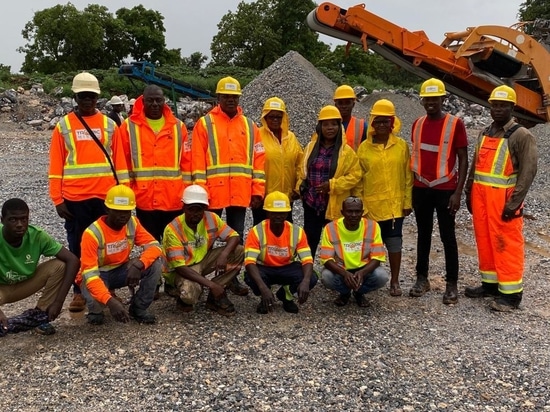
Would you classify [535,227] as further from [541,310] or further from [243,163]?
[243,163]

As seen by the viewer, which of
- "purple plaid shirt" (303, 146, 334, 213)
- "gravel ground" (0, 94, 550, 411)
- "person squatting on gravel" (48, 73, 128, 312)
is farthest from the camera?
"purple plaid shirt" (303, 146, 334, 213)

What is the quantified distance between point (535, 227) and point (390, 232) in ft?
13.5

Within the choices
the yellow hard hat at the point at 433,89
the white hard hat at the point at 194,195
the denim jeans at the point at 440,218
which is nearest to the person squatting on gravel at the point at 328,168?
the denim jeans at the point at 440,218

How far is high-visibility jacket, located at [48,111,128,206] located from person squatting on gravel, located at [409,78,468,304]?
2705mm

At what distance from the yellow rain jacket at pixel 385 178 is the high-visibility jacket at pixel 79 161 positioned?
2224mm

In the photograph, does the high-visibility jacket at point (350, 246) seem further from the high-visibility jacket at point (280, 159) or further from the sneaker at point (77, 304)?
the sneaker at point (77, 304)

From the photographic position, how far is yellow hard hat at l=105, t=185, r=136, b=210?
418 cm

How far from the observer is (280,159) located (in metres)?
5.07

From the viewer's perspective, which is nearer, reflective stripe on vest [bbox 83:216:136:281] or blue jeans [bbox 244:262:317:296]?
reflective stripe on vest [bbox 83:216:136:281]

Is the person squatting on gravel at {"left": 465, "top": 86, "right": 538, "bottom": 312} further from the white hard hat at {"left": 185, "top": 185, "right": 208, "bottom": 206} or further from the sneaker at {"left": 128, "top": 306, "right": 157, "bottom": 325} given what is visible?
the sneaker at {"left": 128, "top": 306, "right": 157, "bottom": 325}

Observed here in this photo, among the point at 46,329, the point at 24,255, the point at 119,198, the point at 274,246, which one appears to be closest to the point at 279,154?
the point at 274,246

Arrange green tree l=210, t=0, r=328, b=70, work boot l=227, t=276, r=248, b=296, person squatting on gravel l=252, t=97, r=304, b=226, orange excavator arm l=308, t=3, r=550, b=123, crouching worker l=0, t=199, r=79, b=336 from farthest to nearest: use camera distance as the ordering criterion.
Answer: green tree l=210, t=0, r=328, b=70 → orange excavator arm l=308, t=3, r=550, b=123 → work boot l=227, t=276, r=248, b=296 → person squatting on gravel l=252, t=97, r=304, b=226 → crouching worker l=0, t=199, r=79, b=336

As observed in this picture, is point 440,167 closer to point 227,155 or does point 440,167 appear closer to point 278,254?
point 278,254

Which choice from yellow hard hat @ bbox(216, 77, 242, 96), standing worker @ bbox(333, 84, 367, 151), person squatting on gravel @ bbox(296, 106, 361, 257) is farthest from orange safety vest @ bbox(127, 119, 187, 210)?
standing worker @ bbox(333, 84, 367, 151)
